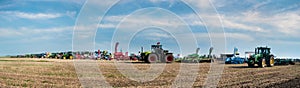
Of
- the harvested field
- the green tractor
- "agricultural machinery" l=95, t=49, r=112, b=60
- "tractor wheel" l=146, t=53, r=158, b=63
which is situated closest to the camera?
the harvested field

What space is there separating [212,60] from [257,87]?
3239 cm

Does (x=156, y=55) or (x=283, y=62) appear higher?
(x=156, y=55)

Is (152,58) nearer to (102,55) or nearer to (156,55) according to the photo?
(156,55)

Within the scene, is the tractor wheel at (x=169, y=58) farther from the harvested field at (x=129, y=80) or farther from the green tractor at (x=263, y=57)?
the harvested field at (x=129, y=80)

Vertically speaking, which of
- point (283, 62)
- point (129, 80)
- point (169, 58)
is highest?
point (169, 58)

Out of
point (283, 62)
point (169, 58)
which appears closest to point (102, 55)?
point (169, 58)

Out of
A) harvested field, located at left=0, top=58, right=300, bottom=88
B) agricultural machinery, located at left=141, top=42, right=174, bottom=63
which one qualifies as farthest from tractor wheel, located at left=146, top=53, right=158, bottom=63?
harvested field, located at left=0, top=58, right=300, bottom=88

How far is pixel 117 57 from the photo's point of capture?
53.6 meters

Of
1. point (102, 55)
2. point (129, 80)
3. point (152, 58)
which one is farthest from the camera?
point (102, 55)

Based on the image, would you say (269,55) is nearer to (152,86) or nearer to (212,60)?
(212,60)

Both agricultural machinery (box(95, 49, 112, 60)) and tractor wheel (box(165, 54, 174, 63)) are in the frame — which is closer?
tractor wheel (box(165, 54, 174, 63))

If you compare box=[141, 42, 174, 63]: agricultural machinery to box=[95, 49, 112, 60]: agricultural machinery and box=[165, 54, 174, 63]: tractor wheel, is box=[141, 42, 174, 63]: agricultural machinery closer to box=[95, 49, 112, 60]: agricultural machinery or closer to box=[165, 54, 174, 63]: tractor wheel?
box=[165, 54, 174, 63]: tractor wheel

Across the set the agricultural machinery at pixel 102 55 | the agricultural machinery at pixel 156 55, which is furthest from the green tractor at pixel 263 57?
the agricultural machinery at pixel 102 55

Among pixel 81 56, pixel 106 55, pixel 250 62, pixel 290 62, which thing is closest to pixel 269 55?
pixel 250 62
